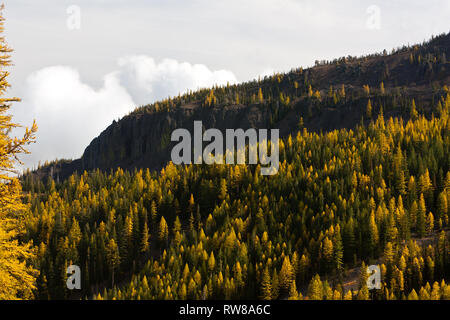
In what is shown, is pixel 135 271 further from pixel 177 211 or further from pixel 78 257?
pixel 177 211

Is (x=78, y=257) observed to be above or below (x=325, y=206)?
below

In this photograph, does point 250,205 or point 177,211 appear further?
point 177,211

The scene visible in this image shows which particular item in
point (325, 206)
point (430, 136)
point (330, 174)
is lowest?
point (325, 206)

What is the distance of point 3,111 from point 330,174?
15712 centimetres

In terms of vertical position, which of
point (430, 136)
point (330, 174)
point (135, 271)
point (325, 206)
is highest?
point (430, 136)

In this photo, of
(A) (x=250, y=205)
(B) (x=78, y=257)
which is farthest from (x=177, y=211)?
(B) (x=78, y=257)

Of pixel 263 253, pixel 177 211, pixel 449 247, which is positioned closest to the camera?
pixel 449 247

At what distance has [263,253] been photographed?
135 meters

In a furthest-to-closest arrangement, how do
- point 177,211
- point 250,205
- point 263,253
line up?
point 177,211 → point 250,205 → point 263,253
